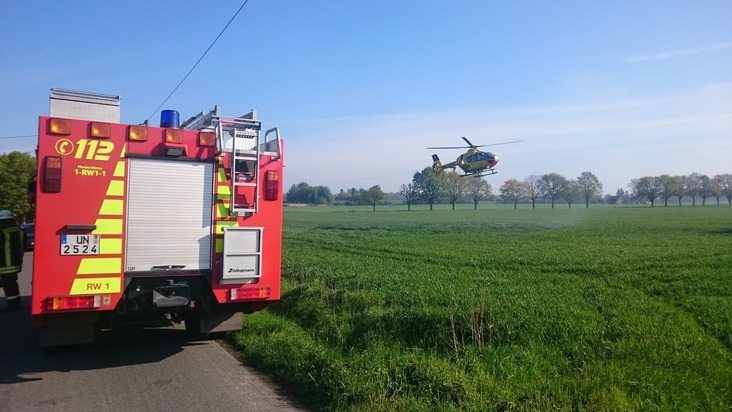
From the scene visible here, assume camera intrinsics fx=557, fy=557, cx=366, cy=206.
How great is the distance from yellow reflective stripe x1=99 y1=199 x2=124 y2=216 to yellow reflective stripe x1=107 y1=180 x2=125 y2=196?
0.08 meters

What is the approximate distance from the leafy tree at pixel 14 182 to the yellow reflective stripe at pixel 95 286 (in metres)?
34.7

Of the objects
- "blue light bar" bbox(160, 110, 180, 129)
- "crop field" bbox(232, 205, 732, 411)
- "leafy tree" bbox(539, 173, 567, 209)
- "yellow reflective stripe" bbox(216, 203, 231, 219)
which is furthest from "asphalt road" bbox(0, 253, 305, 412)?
A: "leafy tree" bbox(539, 173, 567, 209)

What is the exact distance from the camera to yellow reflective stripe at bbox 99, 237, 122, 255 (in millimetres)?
6336

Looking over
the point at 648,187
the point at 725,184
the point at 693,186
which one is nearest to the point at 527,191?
the point at 648,187

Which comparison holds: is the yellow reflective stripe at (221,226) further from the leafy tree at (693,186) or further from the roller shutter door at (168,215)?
the leafy tree at (693,186)

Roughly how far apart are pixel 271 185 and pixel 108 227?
78.4 inches

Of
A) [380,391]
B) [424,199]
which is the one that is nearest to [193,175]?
[380,391]

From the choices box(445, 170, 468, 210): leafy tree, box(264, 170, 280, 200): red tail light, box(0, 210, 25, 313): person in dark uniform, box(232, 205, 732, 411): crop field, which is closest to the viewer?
box(232, 205, 732, 411): crop field

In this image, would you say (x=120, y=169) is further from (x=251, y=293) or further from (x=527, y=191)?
(x=527, y=191)

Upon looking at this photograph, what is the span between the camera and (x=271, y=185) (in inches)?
285

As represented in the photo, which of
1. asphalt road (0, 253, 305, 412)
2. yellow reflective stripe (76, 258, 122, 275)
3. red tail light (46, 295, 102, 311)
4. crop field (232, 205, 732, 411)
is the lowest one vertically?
asphalt road (0, 253, 305, 412)

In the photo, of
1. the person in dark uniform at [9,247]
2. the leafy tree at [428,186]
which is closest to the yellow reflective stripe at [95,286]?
the person in dark uniform at [9,247]

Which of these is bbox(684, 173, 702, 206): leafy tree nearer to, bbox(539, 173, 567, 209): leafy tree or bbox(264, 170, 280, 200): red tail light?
bbox(539, 173, 567, 209): leafy tree

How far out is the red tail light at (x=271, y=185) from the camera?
7215 millimetres
